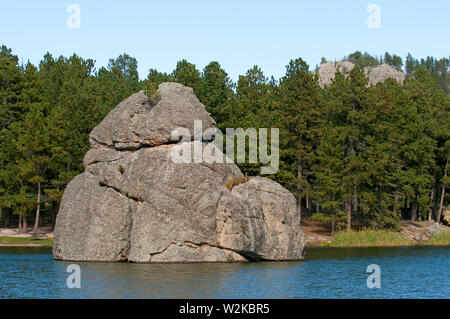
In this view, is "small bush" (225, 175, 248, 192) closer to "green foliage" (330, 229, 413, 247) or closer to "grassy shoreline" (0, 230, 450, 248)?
"grassy shoreline" (0, 230, 450, 248)

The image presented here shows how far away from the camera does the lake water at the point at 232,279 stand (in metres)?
34.3

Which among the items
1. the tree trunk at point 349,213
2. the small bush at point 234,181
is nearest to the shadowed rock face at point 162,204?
the small bush at point 234,181

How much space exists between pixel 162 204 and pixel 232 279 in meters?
11.6

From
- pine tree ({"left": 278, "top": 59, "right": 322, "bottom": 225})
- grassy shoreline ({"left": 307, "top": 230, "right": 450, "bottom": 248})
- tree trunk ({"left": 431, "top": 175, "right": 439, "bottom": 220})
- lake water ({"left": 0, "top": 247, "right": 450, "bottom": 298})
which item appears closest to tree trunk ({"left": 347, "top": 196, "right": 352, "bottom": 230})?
grassy shoreline ({"left": 307, "top": 230, "right": 450, "bottom": 248})

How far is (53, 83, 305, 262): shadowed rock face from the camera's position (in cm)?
4753

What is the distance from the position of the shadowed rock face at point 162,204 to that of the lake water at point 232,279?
2.04 metres

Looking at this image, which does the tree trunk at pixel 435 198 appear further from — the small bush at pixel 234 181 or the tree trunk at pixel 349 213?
the small bush at pixel 234 181

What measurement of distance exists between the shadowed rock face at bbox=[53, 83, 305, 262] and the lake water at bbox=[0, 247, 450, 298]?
80.5 inches

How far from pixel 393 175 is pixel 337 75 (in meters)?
18.1

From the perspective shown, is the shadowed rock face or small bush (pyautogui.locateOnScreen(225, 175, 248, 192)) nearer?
the shadowed rock face

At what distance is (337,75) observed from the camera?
88.5 metres

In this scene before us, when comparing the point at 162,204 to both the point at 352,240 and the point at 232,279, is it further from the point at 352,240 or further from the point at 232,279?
the point at 352,240
